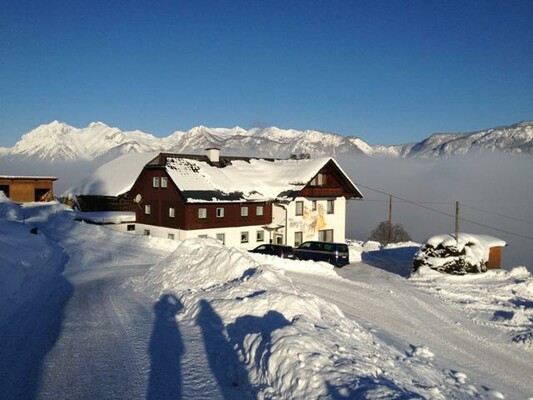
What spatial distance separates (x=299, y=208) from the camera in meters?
42.3

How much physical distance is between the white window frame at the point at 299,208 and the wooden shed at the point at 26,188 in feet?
128

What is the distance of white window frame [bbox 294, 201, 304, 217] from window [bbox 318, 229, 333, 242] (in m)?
3.24

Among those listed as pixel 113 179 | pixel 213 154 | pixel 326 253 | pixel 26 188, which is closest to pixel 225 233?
pixel 213 154

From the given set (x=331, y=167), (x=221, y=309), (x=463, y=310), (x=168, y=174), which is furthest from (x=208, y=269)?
(x=331, y=167)

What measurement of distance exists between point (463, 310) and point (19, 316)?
58.5ft

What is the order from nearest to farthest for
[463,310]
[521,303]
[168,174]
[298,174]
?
[463,310], [521,303], [168,174], [298,174]

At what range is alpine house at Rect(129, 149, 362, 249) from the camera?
36906 millimetres

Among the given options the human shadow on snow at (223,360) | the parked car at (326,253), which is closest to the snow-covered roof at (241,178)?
the parked car at (326,253)

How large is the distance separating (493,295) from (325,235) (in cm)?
2247

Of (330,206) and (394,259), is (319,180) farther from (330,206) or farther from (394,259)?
(394,259)

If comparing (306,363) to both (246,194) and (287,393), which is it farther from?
(246,194)

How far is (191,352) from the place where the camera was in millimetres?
9969

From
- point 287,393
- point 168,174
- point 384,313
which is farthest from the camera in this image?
point 168,174

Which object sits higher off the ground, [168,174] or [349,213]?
[168,174]
